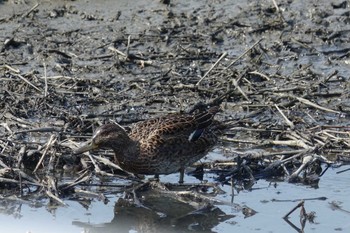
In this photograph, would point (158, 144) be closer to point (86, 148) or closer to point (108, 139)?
point (108, 139)

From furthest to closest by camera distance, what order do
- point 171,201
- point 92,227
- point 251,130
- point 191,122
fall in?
point 251,130, point 191,122, point 171,201, point 92,227

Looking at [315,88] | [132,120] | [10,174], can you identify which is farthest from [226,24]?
[10,174]

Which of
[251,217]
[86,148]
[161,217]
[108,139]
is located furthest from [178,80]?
[251,217]

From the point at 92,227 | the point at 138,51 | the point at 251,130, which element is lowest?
the point at 92,227

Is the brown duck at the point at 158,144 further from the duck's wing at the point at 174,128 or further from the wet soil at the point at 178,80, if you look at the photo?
the wet soil at the point at 178,80

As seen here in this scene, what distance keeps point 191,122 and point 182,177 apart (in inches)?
19.4

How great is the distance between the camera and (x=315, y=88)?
38.7 ft

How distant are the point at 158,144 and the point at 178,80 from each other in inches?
109

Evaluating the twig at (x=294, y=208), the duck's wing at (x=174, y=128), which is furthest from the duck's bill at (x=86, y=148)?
the twig at (x=294, y=208)

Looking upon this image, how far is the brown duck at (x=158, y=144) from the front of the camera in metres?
9.22

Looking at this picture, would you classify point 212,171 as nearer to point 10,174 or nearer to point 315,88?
point 10,174

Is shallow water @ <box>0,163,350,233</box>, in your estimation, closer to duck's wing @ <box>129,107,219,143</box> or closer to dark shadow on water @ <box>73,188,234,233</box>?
dark shadow on water @ <box>73,188,234,233</box>

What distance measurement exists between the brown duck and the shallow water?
416 millimetres

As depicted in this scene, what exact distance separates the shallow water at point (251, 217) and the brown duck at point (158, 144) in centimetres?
42
